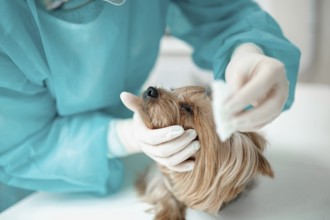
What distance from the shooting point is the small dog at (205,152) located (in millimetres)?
856

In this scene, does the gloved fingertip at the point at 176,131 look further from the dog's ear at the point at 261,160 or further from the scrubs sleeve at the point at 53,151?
the scrubs sleeve at the point at 53,151

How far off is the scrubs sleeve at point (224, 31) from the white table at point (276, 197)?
0.17m

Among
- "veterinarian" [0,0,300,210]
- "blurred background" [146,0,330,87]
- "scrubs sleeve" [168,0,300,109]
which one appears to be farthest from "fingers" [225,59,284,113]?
"blurred background" [146,0,330,87]

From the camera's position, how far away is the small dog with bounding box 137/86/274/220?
0.86 m

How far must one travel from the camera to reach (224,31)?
48.1 inches

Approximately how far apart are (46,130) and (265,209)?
624mm

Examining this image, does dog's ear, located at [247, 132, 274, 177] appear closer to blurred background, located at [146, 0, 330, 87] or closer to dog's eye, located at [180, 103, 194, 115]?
dog's eye, located at [180, 103, 194, 115]

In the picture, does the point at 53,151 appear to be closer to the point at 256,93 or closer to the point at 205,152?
the point at 205,152

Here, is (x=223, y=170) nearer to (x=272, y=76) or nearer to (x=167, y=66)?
(x=272, y=76)

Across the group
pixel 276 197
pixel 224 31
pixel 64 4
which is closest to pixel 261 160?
pixel 276 197

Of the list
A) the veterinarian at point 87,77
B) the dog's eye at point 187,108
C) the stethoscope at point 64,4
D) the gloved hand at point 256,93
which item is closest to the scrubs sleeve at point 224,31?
the veterinarian at point 87,77

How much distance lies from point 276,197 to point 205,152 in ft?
0.82

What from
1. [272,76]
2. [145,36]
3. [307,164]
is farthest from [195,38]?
[272,76]

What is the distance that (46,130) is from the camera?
112 centimetres
